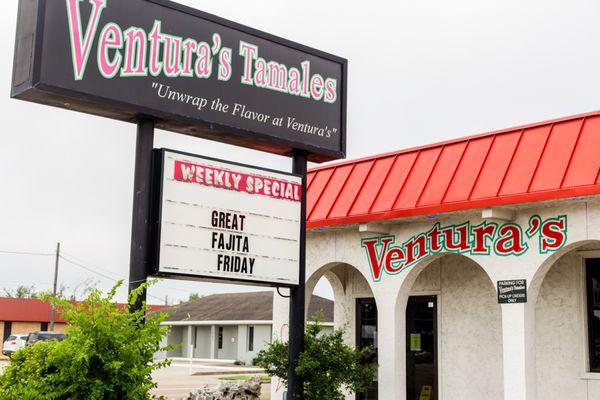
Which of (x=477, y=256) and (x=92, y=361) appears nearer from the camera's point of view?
(x=92, y=361)

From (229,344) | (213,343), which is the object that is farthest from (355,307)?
(213,343)

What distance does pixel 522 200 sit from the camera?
39.7 feet

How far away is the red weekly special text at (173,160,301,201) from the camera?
1160 cm

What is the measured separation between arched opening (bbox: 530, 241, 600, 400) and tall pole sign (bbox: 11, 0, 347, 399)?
4126 millimetres

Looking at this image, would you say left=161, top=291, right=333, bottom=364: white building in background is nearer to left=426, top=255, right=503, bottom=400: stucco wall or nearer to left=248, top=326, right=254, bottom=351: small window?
left=248, top=326, right=254, bottom=351: small window

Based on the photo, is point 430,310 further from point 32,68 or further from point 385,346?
point 32,68

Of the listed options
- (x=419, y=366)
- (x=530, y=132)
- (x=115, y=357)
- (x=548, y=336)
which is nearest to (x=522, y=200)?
(x=530, y=132)

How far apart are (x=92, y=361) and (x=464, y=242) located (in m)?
7.10

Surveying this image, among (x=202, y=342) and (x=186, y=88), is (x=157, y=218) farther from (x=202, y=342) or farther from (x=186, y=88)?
(x=202, y=342)

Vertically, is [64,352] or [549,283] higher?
[549,283]

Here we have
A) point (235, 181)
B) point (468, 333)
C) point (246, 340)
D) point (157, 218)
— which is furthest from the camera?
point (246, 340)

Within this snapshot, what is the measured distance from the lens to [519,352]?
12.3 m

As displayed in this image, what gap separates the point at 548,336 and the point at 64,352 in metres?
8.42

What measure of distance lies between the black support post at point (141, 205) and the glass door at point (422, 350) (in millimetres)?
6657
